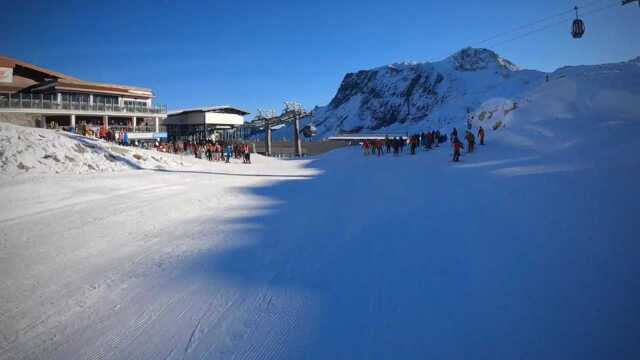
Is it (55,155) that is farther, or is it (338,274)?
(55,155)

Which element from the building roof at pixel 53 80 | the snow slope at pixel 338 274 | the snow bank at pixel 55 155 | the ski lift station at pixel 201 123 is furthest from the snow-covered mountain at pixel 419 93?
the snow slope at pixel 338 274

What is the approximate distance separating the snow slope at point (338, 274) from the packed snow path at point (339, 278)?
0.02 m

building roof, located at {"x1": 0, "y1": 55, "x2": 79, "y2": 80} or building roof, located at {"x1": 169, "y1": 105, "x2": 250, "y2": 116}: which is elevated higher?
building roof, located at {"x1": 0, "y1": 55, "x2": 79, "y2": 80}

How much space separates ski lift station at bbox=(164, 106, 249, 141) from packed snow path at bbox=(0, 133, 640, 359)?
40.7m

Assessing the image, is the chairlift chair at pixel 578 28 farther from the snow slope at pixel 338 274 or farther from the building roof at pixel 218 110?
the building roof at pixel 218 110

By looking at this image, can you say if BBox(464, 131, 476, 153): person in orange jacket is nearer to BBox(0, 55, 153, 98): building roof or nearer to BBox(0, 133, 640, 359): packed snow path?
BBox(0, 133, 640, 359): packed snow path

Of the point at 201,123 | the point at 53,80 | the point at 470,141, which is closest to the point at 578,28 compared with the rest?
the point at 470,141

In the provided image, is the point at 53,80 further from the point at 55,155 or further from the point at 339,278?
the point at 339,278

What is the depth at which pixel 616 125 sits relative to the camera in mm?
14547

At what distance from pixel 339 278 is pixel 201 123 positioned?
155ft

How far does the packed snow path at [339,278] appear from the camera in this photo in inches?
128

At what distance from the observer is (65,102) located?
1364 inches

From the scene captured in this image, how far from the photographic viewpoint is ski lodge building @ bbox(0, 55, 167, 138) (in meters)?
31.9

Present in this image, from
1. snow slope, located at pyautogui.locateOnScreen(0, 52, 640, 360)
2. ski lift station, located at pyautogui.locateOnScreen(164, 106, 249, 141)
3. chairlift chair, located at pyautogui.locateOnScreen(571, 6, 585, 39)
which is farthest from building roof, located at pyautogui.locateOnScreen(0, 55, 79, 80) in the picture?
chairlift chair, located at pyautogui.locateOnScreen(571, 6, 585, 39)
